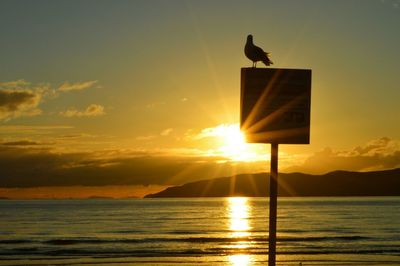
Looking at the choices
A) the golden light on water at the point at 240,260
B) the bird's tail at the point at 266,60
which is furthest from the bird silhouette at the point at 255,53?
the golden light on water at the point at 240,260

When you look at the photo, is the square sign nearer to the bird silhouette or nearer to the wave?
the bird silhouette

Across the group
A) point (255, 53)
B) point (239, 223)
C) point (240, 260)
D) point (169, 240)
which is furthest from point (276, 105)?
point (239, 223)

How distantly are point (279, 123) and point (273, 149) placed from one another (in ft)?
0.94

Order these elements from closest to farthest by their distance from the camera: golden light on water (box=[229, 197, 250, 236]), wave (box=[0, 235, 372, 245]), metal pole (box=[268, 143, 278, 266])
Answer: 1. metal pole (box=[268, 143, 278, 266])
2. wave (box=[0, 235, 372, 245])
3. golden light on water (box=[229, 197, 250, 236])

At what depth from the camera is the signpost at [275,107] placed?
21.6ft

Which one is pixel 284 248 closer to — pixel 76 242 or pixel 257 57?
pixel 76 242

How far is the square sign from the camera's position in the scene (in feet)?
21.6

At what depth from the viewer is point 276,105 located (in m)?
6.65

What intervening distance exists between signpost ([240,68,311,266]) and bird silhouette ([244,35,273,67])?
1282 millimetres

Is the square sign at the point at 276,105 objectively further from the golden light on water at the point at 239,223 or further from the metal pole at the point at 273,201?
the golden light on water at the point at 239,223

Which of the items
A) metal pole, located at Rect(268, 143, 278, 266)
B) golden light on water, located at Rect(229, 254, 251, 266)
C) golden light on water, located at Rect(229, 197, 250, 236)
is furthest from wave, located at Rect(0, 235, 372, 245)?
metal pole, located at Rect(268, 143, 278, 266)

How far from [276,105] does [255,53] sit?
5.15 feet

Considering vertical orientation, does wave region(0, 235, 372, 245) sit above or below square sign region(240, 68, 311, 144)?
below

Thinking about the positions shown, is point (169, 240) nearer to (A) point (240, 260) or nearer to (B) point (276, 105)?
(A) point (240, 260)
